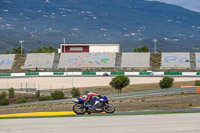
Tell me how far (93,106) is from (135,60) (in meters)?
73.6

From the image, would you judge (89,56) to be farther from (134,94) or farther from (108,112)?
(108,112)

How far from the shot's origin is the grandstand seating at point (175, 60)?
289ft

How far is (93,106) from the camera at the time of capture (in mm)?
20109

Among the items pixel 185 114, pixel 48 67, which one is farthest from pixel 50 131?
pixel 48 67

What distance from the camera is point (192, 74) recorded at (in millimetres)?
79250

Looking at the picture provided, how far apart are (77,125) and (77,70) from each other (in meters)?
71.6

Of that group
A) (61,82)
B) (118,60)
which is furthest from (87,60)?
(61,82)

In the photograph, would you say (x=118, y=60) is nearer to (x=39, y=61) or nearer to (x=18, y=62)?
(x=39, y=61)

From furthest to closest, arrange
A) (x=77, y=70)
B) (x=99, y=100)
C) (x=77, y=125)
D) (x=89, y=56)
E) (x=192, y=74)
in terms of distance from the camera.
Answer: (x=89, y=56) → (x=77, y=70) → (x=192, y=74) → (x=99, y=100) → (x=77, y=125)

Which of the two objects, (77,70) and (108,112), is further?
(77,70)

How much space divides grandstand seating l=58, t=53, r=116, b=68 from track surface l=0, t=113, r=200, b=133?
2832 inches

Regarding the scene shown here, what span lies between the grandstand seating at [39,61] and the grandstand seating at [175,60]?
3069 centimetres

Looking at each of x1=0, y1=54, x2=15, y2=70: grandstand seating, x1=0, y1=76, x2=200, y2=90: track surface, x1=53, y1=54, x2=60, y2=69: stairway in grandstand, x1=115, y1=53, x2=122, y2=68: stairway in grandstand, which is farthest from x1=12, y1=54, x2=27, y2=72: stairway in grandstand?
x1=115, y1=53, x2=122, y2=68: stairway in grandstand

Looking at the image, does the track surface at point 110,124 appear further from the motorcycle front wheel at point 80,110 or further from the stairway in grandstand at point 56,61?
the stairway in grandstand at point 56,61
